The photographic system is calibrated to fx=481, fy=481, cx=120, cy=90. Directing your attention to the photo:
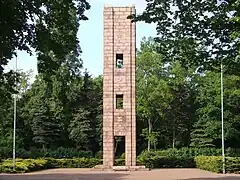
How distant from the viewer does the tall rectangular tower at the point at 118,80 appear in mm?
30531

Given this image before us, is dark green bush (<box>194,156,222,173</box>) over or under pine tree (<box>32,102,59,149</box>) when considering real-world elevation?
under

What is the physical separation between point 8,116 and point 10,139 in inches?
88.9

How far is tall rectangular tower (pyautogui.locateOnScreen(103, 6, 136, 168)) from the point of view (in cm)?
3053

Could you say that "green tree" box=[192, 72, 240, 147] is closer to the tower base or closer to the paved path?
the tower base

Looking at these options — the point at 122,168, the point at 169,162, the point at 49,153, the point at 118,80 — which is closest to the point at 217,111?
the point at 169,162

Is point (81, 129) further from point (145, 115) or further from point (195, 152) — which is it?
point (195, 152)

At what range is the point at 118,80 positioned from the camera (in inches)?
1222

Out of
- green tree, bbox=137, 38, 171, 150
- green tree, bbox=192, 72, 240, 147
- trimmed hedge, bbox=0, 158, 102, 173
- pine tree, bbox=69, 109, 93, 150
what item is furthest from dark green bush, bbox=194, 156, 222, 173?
pine tree, bbox=69, 109, 93, 150

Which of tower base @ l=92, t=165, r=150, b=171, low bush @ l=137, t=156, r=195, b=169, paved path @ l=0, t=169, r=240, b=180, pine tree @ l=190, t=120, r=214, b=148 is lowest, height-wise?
low bush @ l=137, t=156, r=195, b=169

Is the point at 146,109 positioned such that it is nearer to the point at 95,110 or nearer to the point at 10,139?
the point at 95,110

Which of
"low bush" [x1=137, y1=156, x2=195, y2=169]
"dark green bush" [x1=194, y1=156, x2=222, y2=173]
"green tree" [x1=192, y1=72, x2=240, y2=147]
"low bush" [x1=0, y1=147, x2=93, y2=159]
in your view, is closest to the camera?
"dark green bush" [x1=194, y1=156, x2=222, y2=173]

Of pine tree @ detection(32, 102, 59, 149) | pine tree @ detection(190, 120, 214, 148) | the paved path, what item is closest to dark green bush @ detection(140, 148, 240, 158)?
pine tree @ detection(190, 120, 214, 148)

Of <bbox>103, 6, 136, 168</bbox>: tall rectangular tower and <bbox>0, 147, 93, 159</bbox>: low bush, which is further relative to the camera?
<bbox>0, 147, 93, 159</bbox>: low bush

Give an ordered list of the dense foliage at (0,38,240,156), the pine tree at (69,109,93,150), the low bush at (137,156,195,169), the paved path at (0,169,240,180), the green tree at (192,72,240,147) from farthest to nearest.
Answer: the dense foliage at (0,38,240,156), the pine tree at (69,109,93,150), the green tree at (192,72,240,147), the low bush at (137,156,195,169), the paved path at (0,169,240,180)
